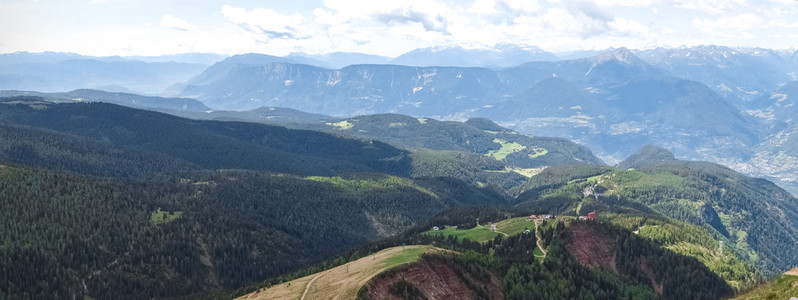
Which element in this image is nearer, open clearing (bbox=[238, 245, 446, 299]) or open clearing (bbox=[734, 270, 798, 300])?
open clearing (bbox=[734, 270, 798, 300])

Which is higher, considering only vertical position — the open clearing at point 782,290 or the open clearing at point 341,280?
the open clearing at point 782,290

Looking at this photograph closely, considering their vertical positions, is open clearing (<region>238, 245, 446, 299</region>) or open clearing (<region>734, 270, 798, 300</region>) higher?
open clearing (<region>734, 270, 798, 300</region>)

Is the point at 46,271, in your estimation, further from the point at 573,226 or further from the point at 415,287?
the point at 573,226

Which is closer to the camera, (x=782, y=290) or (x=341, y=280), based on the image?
(x=782, y=290)

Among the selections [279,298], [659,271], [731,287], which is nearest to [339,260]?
[279,298]

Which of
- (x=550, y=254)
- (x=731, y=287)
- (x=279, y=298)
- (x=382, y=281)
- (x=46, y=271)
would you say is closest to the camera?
(x=382, y=281)

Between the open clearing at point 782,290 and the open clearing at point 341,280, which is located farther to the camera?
the open clearing at point 341,280

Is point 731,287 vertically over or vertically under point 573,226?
under

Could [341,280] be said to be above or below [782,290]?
below
